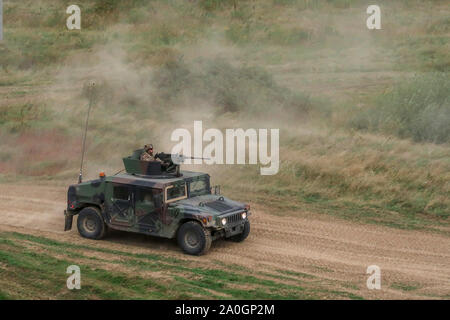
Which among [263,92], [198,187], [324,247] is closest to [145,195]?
[198,187]

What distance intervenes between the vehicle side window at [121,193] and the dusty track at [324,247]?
1.15 meters

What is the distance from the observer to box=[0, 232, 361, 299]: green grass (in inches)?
493

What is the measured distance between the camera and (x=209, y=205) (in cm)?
1526

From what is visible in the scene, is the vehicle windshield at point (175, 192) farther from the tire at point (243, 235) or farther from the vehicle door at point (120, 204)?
the tire at point (243, 235)

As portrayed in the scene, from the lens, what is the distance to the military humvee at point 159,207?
48.8 ft

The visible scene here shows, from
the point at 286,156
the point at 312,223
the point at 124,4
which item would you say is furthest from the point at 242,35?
the point at 312,223

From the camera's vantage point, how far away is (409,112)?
2512 centimetres

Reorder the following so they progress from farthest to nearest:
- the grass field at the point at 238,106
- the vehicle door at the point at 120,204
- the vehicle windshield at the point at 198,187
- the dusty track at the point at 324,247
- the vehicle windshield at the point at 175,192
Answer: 1. the vehicle windshield at the point at 198,187
2. the vehicle door at the point at 120,204
3. the vehicle windshield at the point at 175,192
4. the grass field at the point at 238,106
5. the dusty track at the point at 324,247

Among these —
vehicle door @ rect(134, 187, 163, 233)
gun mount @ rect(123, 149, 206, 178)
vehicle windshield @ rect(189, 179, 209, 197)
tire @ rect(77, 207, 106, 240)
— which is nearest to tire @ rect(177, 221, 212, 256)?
vehicle door @ rect(134, 187, 163, 233)

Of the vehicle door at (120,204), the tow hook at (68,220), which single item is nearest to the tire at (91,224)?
the vehicle door at (120,204)

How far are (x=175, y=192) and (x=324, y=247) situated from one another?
3710 mm

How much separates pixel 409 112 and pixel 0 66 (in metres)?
22.4

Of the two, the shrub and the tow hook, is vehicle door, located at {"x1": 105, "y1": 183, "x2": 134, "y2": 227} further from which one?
the shrub

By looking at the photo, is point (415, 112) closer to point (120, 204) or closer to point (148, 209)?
point (148, 209)
